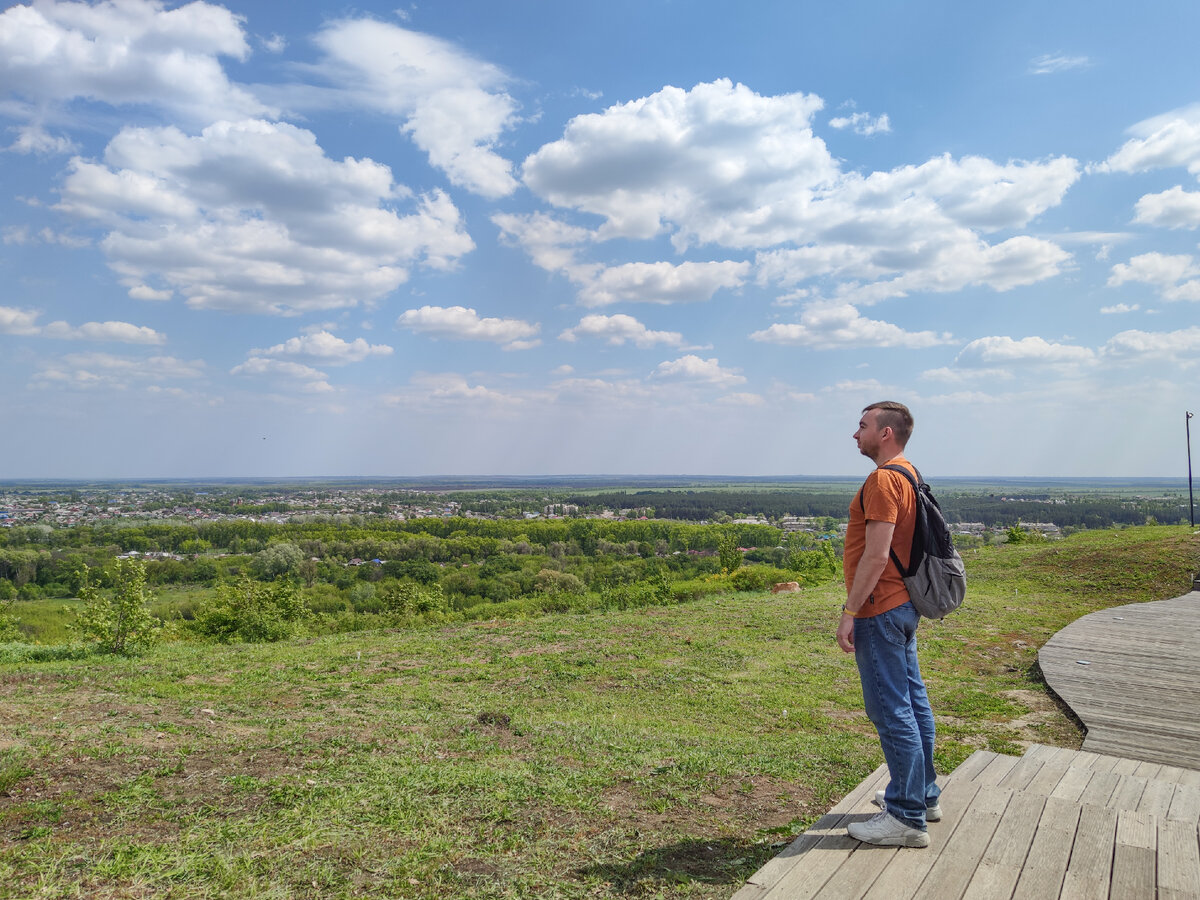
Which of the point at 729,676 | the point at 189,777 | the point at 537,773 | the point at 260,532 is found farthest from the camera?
the point at 260,532

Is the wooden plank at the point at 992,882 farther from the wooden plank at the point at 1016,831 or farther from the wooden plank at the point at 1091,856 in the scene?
the wooden plank at the point at 1091,856

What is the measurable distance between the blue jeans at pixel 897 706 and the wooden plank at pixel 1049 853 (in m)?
0.43

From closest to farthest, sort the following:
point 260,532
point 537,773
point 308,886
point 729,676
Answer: point 308,886 < point 537,773 < point 729,676 < point 260,532

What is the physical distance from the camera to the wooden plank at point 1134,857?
9.00ft

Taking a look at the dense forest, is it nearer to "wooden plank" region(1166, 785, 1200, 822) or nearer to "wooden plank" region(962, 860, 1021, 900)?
"wooden plank" region(1166, 785, 1200, 822)

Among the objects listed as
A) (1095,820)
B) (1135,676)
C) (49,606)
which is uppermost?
(1095,820)

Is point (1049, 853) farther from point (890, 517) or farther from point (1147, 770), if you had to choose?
point (1147, 770)

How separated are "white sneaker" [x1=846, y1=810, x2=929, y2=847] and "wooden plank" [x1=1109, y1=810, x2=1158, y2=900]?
0.71 metres

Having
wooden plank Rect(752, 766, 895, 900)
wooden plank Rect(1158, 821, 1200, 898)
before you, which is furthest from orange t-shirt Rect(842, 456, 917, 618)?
wooden plank Rect(1158, 821, 1200, 898)

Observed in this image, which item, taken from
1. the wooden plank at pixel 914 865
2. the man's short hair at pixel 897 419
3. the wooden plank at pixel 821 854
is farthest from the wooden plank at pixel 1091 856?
the man's short hair at pixel 897 419

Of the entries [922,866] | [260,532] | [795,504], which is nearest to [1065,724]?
[922,866]

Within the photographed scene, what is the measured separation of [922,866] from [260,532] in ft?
305

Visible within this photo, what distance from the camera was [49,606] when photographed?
41.8m

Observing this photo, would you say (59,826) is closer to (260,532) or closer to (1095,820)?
(1095,820)
